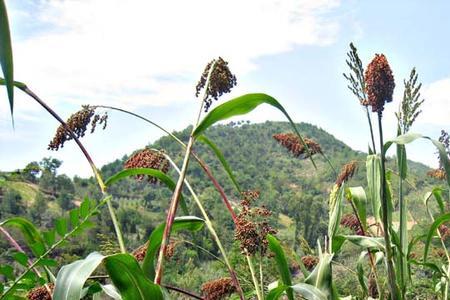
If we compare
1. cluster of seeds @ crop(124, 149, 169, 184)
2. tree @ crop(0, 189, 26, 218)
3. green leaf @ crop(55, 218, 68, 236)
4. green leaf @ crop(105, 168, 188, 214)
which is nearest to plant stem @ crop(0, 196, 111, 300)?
green leaf @ crop(55, 218, 68, 236)

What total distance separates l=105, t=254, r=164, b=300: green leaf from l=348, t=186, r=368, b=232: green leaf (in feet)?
3.16

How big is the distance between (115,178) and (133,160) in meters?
0.17

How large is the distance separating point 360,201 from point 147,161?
696 mm

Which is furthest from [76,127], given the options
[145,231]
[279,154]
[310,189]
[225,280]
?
[279,154]

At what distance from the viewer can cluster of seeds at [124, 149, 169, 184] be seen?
138 centimetres

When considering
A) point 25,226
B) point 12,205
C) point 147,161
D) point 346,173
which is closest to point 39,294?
point 25,226

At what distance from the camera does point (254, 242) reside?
1.17 m

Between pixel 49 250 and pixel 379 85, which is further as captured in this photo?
pixel 379 85

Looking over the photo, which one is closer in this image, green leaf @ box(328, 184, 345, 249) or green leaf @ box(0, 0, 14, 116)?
green leaf @ box(0, 0, 14, 116)

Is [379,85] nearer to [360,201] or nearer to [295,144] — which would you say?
[360,201]

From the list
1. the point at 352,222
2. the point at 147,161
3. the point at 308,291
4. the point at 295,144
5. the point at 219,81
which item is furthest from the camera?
the point at 352,222

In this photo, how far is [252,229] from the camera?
116 centimetres

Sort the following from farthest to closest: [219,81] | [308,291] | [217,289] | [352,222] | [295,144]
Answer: [352,222]
[295,144]
[217,289]
[219,81]
[308,291]

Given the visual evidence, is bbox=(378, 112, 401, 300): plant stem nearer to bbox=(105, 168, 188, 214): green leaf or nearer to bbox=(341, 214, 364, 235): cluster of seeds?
bbox=(105, 168, 188, 214): green leaf
